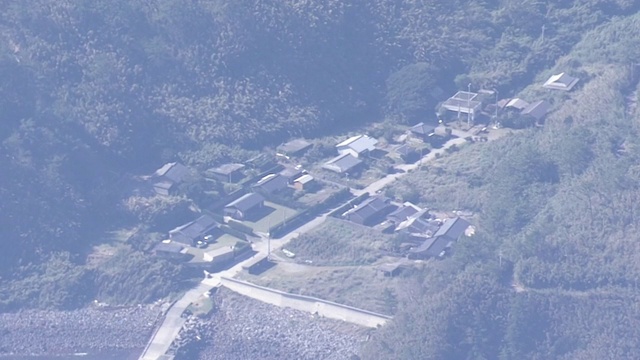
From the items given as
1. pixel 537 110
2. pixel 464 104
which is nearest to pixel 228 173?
pixel 464 104

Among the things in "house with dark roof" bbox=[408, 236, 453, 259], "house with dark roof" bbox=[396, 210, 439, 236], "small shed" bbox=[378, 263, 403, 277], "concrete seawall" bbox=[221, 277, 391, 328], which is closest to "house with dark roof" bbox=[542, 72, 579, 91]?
"house with dark roof" bbox=[396, 210, 439, 236]

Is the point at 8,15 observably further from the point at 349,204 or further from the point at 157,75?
the point at 349,204

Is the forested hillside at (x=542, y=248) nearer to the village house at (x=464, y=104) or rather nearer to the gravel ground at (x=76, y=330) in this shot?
the village house at (x=464, y=104)

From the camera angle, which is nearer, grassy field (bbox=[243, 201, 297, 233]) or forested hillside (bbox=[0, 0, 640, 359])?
forested hillside (bbox=[0, 0, 640, 359])

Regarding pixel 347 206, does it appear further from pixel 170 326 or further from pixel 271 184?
pixel 170 326

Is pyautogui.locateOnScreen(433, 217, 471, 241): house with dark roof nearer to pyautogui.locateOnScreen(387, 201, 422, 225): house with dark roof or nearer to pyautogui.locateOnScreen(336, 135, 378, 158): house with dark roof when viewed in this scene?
pyautogui.locateOnScreen(387, 201, 422, 225): house with dark roof

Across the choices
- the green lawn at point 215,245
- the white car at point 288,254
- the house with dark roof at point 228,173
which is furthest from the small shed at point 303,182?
the white car at point 288,254
